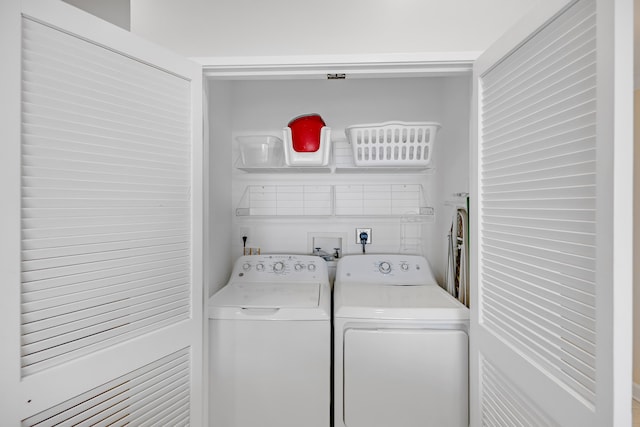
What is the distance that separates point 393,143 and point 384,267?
840 mm

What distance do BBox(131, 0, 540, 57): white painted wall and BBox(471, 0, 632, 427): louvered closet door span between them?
26cm

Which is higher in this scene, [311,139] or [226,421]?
[311,139]

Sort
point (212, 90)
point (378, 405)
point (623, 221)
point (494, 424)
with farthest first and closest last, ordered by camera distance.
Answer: point (212, 90)
point (378, 405)
point (494, 424)
point (623, 221)

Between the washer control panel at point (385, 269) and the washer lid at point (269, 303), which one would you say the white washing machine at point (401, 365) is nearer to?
the washer lid at point (269, 303)

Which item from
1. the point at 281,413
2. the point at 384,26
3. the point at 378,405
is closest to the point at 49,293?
the point at 281,413

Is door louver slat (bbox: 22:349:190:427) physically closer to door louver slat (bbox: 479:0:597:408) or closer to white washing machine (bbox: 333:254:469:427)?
white washing machine (bbox: 333:254:469:427)

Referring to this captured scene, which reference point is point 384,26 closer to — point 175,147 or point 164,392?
point 175,147

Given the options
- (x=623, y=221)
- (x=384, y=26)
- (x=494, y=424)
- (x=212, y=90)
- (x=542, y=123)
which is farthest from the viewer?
(x=212, y=90)

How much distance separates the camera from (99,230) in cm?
106

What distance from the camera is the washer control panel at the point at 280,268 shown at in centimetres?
219

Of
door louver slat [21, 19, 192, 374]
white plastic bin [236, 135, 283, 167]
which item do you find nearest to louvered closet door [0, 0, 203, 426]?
door louver slat [21, 19, 192, 374]

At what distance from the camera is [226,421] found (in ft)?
5.29

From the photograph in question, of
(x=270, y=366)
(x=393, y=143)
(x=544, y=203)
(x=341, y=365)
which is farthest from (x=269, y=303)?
(x=544, y=203)

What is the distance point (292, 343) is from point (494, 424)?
890 millimetres
